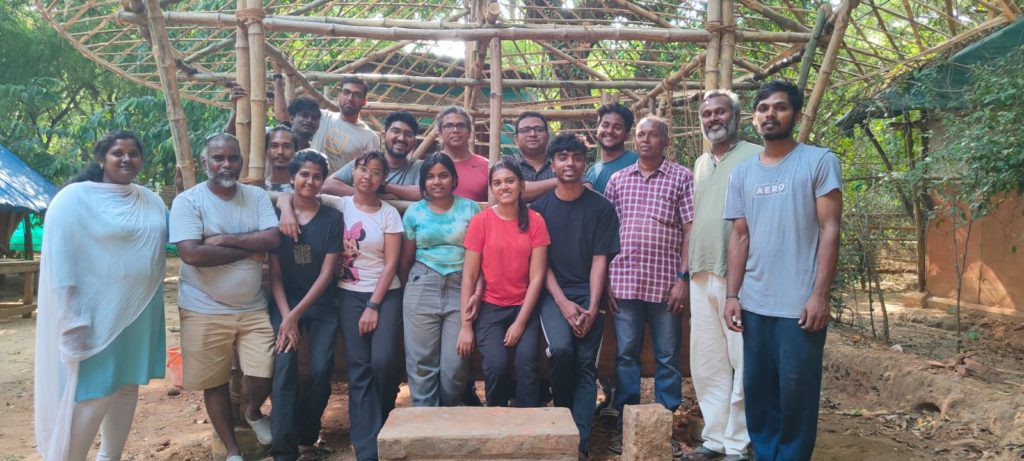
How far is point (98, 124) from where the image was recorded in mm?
13508

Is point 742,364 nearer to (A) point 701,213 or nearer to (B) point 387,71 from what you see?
(A) point 701,213

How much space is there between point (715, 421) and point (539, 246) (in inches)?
48.9

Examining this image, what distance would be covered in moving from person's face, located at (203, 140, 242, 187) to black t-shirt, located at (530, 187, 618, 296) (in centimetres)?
157

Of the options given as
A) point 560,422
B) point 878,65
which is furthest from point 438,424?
point 878,65

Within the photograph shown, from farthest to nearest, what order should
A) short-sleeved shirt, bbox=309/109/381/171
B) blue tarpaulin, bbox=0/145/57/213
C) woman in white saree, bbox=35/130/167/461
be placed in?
blue tarpaulin, bbox=0/145/57/213 → short-sleeved shirt, bbox=309/109/381/171 → woman in white saree, bbox=35/130/167/461

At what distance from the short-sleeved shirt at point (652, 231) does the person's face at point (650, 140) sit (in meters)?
0.09

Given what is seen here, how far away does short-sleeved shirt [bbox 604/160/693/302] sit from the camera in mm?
3293

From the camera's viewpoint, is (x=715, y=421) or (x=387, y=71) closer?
(x=715, y=421)

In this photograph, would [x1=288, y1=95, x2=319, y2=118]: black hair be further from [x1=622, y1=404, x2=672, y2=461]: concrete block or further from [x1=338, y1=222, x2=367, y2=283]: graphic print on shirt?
[x1=622, y1=404, x2=672, y2=461]: concrete block

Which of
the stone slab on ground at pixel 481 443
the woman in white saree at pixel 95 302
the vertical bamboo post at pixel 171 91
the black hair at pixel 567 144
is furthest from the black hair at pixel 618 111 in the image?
the woman in white saree at pixel 95 302

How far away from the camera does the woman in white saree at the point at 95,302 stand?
9.00ft

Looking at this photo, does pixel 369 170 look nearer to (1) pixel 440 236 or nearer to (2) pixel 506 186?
(1) pixel 440 236

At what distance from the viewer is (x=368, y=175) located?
328 cm

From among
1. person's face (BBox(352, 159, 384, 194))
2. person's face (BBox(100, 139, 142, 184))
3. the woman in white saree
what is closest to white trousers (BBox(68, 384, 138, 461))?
the woman in white saree
